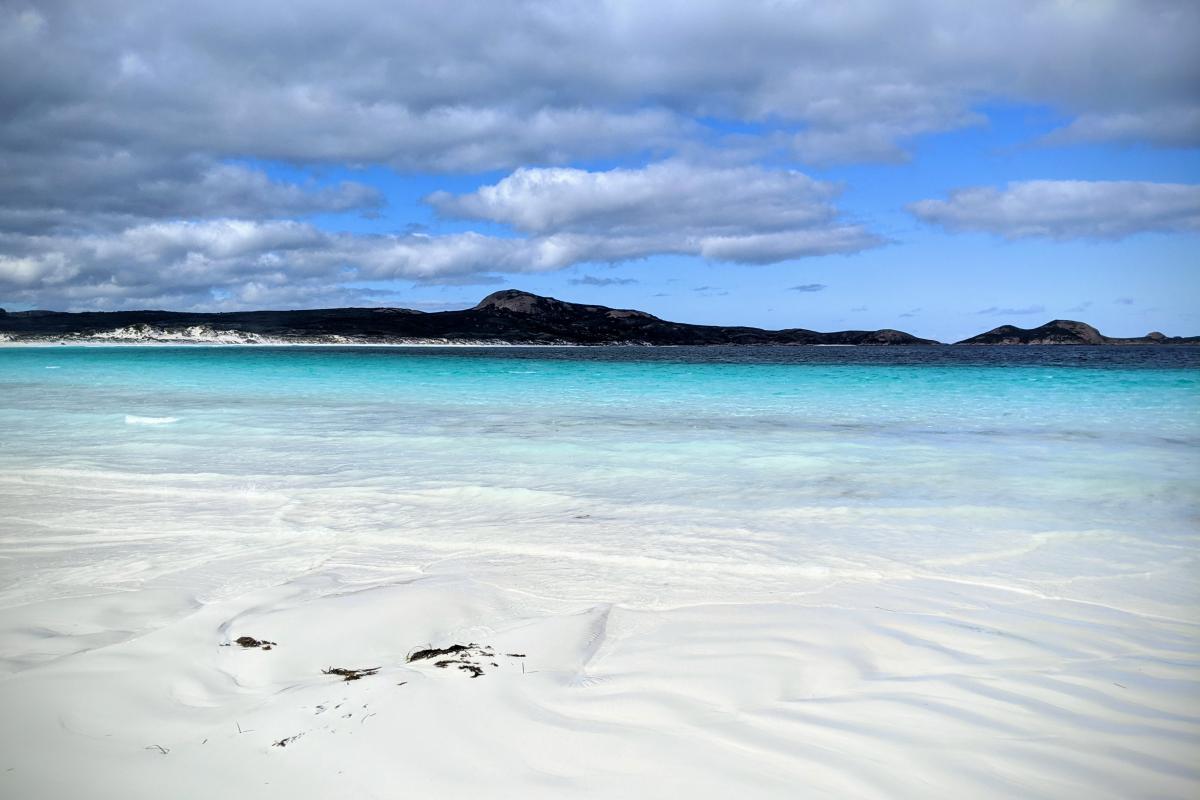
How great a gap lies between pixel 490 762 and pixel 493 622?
134 centimetres

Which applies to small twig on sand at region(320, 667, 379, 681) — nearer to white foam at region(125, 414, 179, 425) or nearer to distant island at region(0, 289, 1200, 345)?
white foam at region(125, 414, 179, 425)

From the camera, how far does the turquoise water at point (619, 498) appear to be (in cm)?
459

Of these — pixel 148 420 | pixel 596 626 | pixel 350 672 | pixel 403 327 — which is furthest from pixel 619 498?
pixel 403 327

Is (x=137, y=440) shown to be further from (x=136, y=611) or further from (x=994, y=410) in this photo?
(x=994, y=410)

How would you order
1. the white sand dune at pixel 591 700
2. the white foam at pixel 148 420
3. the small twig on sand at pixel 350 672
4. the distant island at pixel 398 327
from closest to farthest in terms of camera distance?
the white sand dune at pixel 591 700 < the small twig on sand at pixel 350 672 < the white foam at pixel 148 420 < the distant island at pixel 398 327

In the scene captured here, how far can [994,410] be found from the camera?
1775 cm

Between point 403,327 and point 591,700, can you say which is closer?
point 591,700

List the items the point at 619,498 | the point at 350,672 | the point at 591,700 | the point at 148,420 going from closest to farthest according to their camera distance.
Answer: the point at 591,700
the point at 350,672
the point at 619,498
the point at 148,420

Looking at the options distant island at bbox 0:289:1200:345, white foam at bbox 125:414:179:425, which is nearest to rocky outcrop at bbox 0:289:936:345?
distant island at bbox 0:289:1200:345

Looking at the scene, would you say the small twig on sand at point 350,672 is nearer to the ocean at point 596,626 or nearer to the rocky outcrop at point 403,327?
the ocean at point 596,626

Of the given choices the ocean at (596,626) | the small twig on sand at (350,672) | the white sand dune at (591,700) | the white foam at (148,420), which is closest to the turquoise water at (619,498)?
the ocean at (596,626)

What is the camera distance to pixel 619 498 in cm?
690

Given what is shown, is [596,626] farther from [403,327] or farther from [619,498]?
[403,327]

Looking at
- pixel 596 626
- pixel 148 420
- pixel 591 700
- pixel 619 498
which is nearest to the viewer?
pixel 591 700
